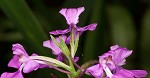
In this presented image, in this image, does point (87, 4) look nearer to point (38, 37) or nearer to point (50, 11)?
point (38, 37)

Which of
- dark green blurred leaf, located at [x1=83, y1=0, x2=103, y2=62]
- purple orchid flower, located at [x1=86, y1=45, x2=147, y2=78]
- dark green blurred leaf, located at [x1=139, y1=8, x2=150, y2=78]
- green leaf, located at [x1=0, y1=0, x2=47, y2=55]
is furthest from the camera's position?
dark green blurred leaf, located at [x1=139, y1=8, x2=150, y2=78]

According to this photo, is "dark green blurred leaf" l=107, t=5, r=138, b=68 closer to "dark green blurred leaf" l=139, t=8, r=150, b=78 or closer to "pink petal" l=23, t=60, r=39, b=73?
"dark green blurred leaf" l=139, t=8, r=150, b=78

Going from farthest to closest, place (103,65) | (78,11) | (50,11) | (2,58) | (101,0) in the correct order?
(50,11)
(2,58)
(101,0)
(78,11)
(103,65)

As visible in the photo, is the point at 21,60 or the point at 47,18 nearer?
the point at 21,60

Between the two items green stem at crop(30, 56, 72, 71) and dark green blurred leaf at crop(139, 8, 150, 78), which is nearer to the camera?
green stem at crop(30, 56, 72, 71)

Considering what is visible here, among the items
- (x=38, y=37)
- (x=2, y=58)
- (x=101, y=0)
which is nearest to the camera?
(x=38, y=37)

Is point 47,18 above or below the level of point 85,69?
above

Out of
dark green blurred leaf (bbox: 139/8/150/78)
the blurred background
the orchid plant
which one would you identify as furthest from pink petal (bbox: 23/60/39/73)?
dark green blurred leaf (bbox: 139/8/150/78)

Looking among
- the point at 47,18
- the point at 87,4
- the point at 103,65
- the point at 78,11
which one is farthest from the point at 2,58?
the point at 103,65
